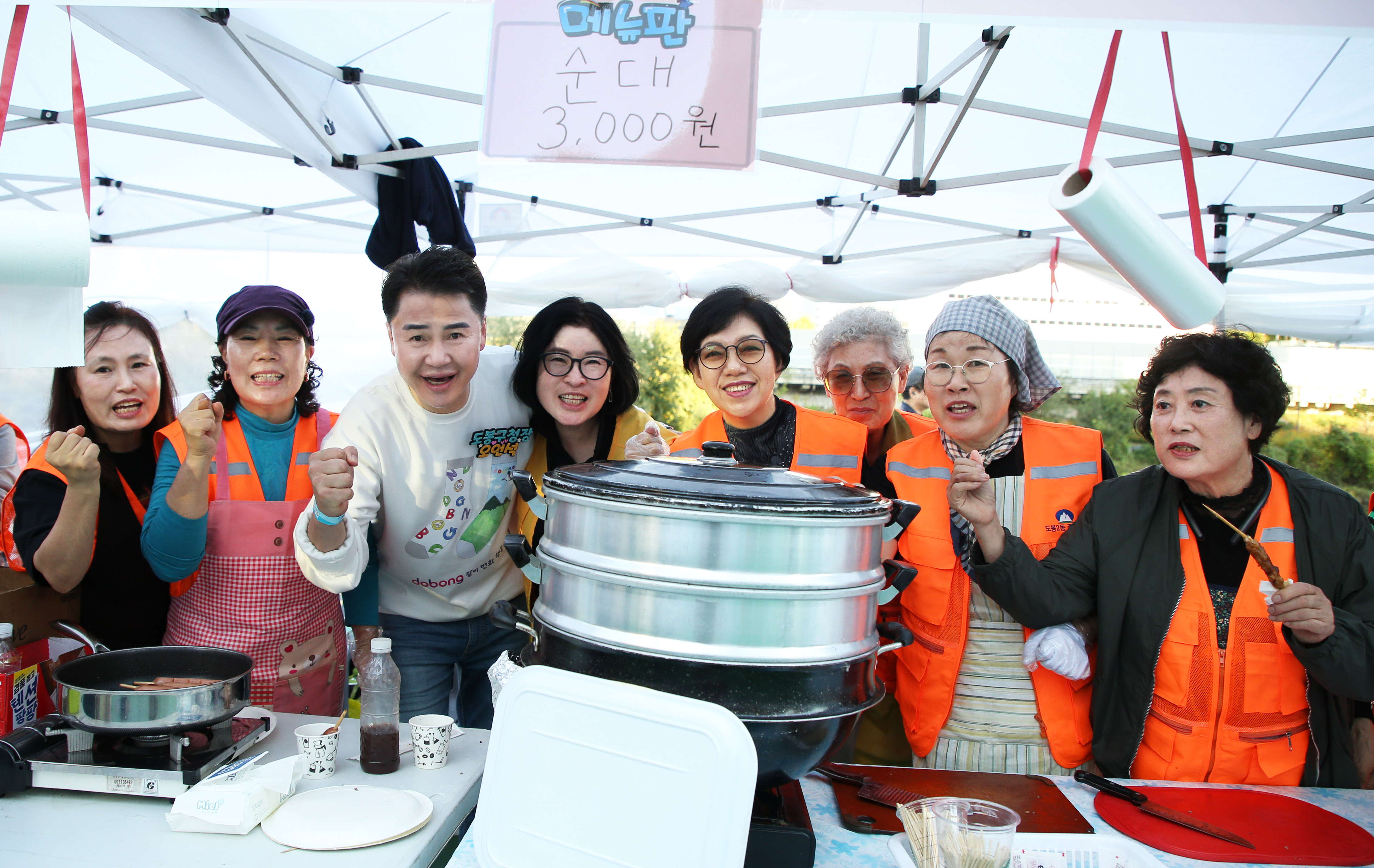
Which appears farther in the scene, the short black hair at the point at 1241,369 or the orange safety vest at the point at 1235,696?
the short black hair at the point at 1241,369

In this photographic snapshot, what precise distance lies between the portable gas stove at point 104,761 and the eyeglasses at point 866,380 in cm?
251

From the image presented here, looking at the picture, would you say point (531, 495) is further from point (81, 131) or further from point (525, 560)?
point (81, 131)

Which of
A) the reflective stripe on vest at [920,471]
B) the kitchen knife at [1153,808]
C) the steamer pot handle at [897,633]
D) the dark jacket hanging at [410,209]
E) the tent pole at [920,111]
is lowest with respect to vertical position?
the kitchen knife at [1153,808]

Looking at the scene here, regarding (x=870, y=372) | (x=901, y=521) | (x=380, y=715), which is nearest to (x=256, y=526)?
(x=380, y=715)

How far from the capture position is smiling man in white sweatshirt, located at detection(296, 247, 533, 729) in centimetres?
232

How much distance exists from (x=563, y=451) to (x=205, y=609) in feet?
3.75

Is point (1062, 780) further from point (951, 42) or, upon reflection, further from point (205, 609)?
point (951, 42)

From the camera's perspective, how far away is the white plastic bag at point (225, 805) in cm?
155

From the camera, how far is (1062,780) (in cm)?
182

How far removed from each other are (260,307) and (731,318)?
1.45 meters

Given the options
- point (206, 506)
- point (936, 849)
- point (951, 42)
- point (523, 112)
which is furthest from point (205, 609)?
point (951, 42)

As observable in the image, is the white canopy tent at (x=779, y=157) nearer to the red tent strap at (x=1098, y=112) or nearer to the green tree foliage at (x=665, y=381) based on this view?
the red tent strap at (x=1098, y=112)

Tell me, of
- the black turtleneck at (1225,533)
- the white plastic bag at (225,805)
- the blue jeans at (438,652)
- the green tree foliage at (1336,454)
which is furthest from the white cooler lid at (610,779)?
the green tree foliage at (1336,454)

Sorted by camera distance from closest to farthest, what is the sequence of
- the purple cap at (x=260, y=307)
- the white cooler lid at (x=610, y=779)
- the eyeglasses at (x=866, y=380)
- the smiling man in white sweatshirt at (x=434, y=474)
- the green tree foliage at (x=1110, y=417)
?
the white cooler lid at (x=610, y=779), the smiling man in white sweatshirt at (x=434, y=474), the purple cap at (x=260, y=307), the eyeglasses at (x=866, y=380), the green tree foliage at (x=1110, y=417)
